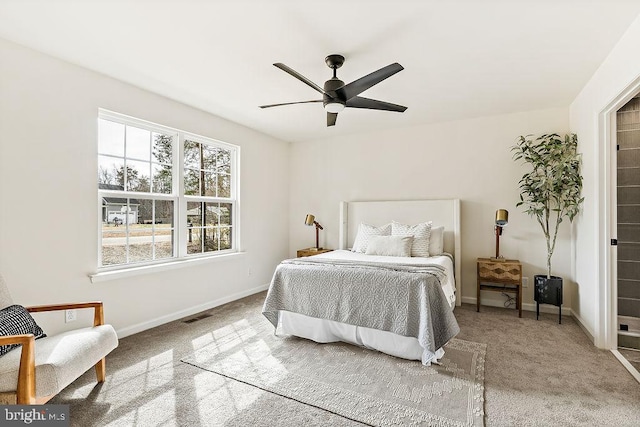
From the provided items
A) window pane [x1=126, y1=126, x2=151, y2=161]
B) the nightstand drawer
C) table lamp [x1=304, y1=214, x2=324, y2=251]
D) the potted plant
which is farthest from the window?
the potted plant

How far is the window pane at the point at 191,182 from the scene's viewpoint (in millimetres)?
3891

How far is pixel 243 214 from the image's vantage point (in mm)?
4629

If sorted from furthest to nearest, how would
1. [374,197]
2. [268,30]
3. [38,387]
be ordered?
[374,197] < [268,30] < [38,387]

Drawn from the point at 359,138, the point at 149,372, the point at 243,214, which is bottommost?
the point at 149,372

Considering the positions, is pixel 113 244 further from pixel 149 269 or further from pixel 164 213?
pixel 164 213

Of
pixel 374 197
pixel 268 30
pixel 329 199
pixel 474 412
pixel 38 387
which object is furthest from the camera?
pixel 329 199

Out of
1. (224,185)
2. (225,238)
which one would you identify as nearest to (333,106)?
(224,185)

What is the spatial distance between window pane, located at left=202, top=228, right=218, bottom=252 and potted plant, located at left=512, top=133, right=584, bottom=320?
4.02 m

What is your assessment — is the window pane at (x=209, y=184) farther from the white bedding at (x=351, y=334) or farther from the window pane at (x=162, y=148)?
the white bedding at (x=351, y=334)

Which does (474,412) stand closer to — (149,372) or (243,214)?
(149,372)

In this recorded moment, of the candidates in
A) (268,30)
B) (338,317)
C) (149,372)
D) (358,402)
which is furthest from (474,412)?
(268,30)

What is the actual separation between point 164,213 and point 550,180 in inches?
179

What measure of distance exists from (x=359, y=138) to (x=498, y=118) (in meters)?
2.00

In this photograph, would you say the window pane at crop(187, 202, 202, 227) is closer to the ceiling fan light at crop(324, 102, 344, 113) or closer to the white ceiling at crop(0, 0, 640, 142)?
the white ceiling at crop(0, 0, 640, 142)
